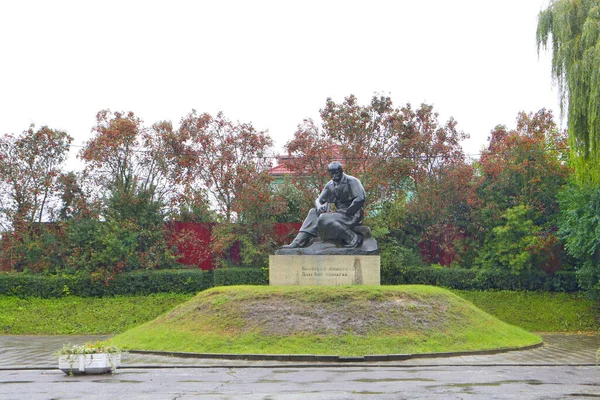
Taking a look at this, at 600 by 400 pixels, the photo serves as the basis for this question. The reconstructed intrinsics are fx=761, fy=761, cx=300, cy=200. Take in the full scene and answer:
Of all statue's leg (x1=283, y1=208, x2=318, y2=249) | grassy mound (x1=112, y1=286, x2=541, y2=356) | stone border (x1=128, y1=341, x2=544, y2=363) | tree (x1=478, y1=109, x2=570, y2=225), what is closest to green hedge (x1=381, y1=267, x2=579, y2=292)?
tree (x1=478, y1=109, x2=570, y2=225)

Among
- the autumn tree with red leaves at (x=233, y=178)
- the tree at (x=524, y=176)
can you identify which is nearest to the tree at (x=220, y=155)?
the autumn tree with red leaves at (x=233, y=178)

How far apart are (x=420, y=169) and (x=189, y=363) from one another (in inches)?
768

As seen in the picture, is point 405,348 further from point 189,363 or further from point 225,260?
point 225,260

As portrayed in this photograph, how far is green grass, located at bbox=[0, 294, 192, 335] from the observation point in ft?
76.8

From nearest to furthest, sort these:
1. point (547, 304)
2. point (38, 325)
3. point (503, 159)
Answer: point (38, 325) → point (547, 304) → point (503, 159)

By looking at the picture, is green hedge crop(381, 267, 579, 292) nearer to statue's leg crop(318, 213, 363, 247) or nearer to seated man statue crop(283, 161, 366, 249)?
seated man statue crop(283, 161, 366, 249)

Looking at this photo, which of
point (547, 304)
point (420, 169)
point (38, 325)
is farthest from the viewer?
point (420, 169)

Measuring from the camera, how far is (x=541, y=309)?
25375mm

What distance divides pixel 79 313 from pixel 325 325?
11.9 meters

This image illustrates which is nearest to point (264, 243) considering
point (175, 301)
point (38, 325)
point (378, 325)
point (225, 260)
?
point (225, 260)

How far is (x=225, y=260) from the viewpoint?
101ft

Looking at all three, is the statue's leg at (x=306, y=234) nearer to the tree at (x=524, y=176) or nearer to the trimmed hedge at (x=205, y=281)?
the trimmed hedge at (x=205, y=281)

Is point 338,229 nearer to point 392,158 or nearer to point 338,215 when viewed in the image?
point 338,215

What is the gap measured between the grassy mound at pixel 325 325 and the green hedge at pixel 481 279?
9.34 meters
